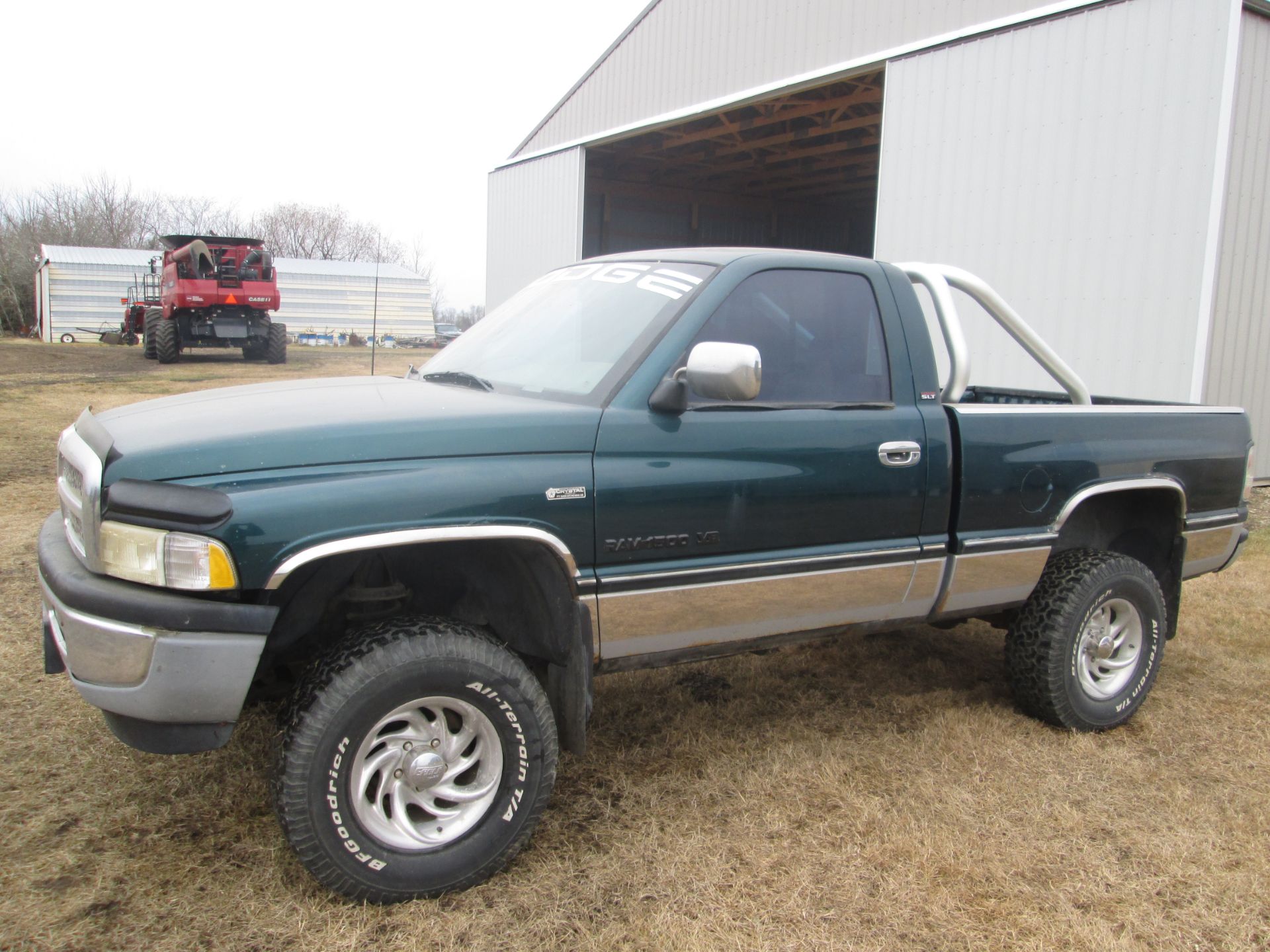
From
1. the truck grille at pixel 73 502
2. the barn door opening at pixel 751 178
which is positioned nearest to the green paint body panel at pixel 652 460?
the truck grille at pixel 73 502

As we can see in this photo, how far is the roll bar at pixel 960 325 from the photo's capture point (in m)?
3.63

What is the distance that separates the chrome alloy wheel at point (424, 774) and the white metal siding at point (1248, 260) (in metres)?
8.18

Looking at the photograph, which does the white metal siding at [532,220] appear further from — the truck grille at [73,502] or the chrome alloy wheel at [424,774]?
the chrome alloy wheel at [424,774]

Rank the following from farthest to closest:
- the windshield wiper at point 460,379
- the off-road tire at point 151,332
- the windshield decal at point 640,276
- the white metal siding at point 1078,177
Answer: the off-road tire at point 151,332, the white metal siding at point 1078,177, the windshield wiper at point 460,379, the windshield decal at point 640,276

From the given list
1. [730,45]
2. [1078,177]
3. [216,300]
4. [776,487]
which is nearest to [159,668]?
Answer: [776,487]

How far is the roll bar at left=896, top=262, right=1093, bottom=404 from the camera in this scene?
3.63 metres

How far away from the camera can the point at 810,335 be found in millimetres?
3312

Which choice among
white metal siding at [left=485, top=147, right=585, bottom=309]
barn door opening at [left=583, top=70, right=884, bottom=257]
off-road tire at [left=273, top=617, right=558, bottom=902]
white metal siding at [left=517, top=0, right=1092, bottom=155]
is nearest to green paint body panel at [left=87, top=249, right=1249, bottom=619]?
off-road tire at [left=273, top=617, right=558, bottom=902]

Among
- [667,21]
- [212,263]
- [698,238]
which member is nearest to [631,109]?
[667,21]

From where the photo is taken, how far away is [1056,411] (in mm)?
3621

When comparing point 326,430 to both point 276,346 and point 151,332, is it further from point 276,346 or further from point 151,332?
point 151,332

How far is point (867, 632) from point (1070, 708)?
3.36 feet

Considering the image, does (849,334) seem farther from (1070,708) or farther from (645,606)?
(1070,708)

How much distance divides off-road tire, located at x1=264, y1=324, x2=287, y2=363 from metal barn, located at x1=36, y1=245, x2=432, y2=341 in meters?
15.2
